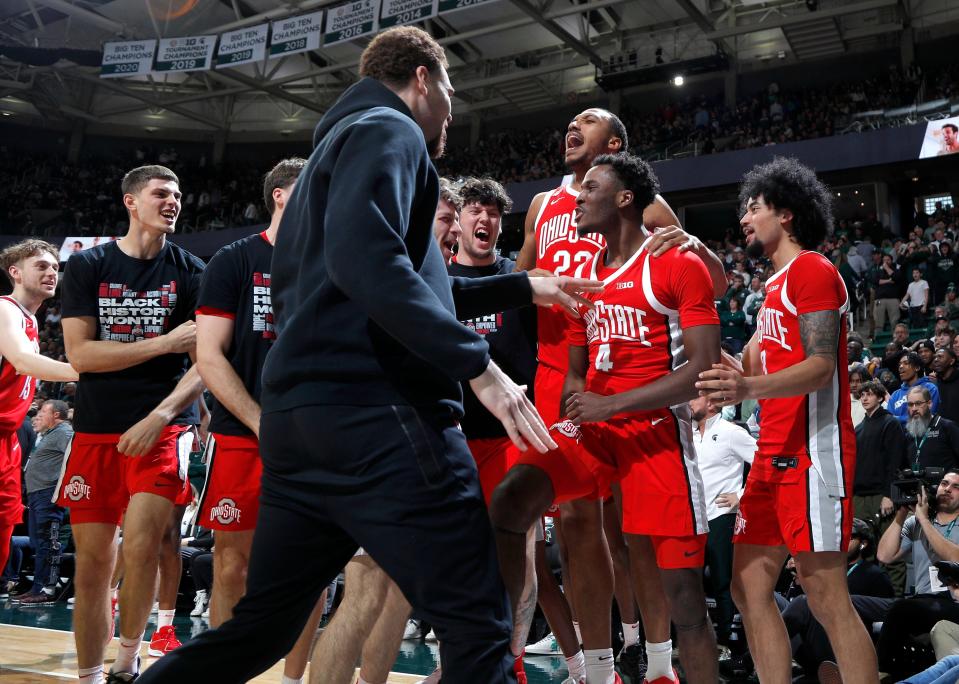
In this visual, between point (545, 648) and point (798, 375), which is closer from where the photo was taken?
point (798, 375)

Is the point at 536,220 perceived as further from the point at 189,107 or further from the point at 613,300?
the point at 189,107

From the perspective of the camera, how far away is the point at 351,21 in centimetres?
2075

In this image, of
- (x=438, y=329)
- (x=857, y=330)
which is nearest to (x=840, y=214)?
(x=857, y=330)

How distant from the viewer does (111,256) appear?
4.40m

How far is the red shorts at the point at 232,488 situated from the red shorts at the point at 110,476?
31 cm

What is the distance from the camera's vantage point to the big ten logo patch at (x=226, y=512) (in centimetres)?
385

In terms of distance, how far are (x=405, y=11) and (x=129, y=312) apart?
16892 mm

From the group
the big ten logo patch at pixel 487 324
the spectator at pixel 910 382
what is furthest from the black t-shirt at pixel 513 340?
the spectator at pixel 910 382

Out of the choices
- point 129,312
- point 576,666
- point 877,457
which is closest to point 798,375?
point 576,666

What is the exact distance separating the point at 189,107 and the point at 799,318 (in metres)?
32.0

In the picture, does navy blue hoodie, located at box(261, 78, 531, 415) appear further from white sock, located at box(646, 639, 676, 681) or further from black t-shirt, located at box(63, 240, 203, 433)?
black t-shirt, located at box(63, 240, 203, 433)

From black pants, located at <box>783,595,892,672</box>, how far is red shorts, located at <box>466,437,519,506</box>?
7.94 feet

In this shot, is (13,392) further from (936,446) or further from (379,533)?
(936,446)

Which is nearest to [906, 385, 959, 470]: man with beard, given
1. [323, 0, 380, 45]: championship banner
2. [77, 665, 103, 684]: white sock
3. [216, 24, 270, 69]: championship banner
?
[77, 665, 103, 684]: white sock
